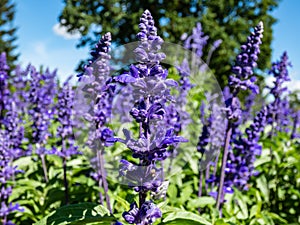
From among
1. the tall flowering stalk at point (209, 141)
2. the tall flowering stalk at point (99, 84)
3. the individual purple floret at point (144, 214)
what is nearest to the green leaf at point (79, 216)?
the individual purple floret at point (144, 214)

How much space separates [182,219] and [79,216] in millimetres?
652

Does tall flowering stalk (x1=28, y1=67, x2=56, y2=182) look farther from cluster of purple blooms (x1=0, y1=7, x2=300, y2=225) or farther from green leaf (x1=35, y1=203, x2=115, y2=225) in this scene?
green leaf (x1=35, y1=203, x2=115, y2=225)

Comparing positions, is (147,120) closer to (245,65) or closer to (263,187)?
(245,65)

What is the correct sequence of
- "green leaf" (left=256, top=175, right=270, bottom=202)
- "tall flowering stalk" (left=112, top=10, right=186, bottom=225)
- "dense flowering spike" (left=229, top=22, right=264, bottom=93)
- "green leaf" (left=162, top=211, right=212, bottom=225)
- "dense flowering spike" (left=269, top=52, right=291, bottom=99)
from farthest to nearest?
"dense flowering spike" (left=269, top=52, right=291, bottom=99), "green leaf" (left=256, top=175, right=270, bottom=202), "dense flowering spike" (left=229, top=22, right=264, bottom=93), "green leaf" (left=162, top=211, right=212, bottom=225), "tall flowering stalk" (left=112, top=10, right=186, bottom=225)

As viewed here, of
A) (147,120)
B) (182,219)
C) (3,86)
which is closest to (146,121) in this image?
(147,120)

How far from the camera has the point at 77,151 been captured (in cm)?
564

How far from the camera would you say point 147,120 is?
248 cm

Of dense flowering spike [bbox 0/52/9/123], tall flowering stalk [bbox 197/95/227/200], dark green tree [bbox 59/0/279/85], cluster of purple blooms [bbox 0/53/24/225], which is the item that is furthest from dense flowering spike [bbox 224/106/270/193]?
dark green tree [bbox 59/0/279/85]

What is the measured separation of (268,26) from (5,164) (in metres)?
38.1

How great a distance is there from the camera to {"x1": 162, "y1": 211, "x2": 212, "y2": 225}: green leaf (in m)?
2.67

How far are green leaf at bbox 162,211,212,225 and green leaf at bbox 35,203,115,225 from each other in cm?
41

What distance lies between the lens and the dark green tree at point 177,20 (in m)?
33.6

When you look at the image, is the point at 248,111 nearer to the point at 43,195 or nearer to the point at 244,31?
the point at 43,195

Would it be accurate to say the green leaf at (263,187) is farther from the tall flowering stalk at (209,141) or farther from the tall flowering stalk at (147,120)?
the tall flowering stalk at (147,120)
